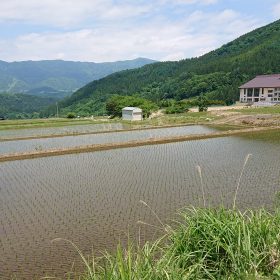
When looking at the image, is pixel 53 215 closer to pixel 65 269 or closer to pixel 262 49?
pixel 65 269

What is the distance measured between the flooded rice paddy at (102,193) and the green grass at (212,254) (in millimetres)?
2520

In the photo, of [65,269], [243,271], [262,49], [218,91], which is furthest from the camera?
[262,49]

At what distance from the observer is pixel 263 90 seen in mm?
60281

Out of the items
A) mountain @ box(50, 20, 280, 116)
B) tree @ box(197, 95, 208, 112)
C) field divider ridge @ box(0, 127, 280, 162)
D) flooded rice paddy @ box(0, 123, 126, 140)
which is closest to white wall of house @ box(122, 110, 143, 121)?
tree @ box(197, 95, 208, 112)

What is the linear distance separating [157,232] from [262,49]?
93618 mm

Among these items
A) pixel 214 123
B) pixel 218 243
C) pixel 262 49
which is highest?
pixel 262 49

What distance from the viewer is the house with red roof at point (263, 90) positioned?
58.8m

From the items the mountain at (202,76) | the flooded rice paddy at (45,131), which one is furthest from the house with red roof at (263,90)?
the flooded rice paddy at (45,131)

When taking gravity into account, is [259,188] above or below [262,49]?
below

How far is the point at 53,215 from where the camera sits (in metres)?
9.36

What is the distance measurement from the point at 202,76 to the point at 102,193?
Answer: 266ft

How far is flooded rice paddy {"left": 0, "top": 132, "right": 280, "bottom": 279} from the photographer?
7.27 m

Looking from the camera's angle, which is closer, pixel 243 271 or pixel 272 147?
pixel 243 271

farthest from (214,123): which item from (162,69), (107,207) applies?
(162,69)
